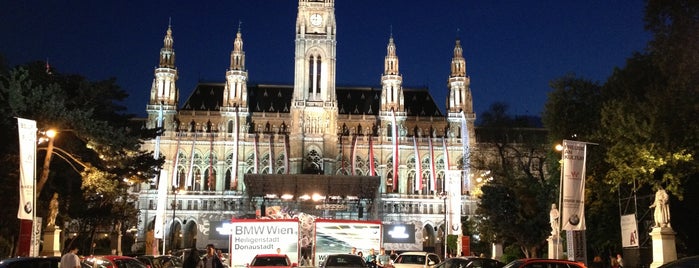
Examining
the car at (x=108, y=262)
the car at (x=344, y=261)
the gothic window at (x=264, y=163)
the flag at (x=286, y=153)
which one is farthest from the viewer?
the gothic window at (x=264, y=163)

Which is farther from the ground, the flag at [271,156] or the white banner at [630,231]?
the flag at [271,156]

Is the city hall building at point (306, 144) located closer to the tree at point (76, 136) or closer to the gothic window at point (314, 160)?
the gothic window at point (314, 160)

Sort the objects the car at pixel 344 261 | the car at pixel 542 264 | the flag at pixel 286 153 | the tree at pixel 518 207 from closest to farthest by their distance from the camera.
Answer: the car at pixel 542 264 < the car at pixel 344 261 < the tree at pixel 518 207 < the flag at pixel 286 153

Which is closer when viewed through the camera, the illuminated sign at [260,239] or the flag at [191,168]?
the illuminated sign at [260,239]

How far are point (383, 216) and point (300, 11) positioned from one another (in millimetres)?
27431

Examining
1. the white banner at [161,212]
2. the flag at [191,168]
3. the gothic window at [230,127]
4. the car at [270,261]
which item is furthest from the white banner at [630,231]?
the gothic window at [230,127]

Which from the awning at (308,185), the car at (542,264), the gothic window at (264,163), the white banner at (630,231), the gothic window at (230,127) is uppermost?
the gothic window at (230,127)

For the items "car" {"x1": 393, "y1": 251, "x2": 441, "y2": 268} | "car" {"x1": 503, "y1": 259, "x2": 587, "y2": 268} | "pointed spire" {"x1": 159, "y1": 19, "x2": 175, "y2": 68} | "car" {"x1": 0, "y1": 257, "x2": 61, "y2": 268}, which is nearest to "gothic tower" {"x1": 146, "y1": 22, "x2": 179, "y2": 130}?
"pointed spire" {"x1": 159, "y1": 19, "x2": 175, "y2": 68}

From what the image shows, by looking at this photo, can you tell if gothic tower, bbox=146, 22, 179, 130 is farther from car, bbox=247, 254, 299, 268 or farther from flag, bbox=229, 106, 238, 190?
car, bbox=247, 254, 299, 268

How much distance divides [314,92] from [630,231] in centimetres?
6575

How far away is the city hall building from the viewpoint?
287 feet

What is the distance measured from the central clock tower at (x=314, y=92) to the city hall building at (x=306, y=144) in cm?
12

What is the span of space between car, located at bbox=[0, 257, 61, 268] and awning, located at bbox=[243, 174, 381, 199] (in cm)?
5489

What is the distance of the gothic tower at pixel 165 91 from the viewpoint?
92.6 metres
